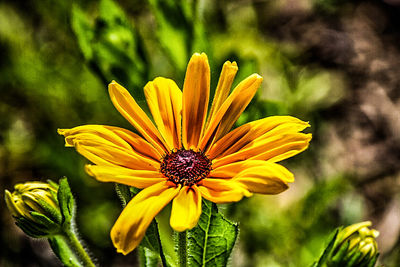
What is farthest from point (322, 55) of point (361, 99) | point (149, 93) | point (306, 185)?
point (149, 93)

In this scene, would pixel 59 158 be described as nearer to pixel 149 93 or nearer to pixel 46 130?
pixel 46 130

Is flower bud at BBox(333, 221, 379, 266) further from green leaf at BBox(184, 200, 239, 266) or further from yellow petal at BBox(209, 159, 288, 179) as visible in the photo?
yellow petal at BBox(209, 159, 288, 179)

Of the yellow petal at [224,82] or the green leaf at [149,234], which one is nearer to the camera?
the green leaf at [149,234]

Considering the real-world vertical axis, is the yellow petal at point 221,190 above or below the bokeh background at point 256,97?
below

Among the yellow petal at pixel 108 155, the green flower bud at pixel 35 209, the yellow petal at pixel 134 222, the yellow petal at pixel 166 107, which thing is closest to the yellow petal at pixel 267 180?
the yellow petal at pixel 134 222

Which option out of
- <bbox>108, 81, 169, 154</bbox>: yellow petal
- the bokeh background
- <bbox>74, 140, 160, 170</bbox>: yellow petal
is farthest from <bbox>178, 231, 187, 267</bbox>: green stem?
the bokeh background

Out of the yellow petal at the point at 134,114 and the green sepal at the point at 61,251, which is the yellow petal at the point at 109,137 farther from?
the green sepal at the point at 61,251
